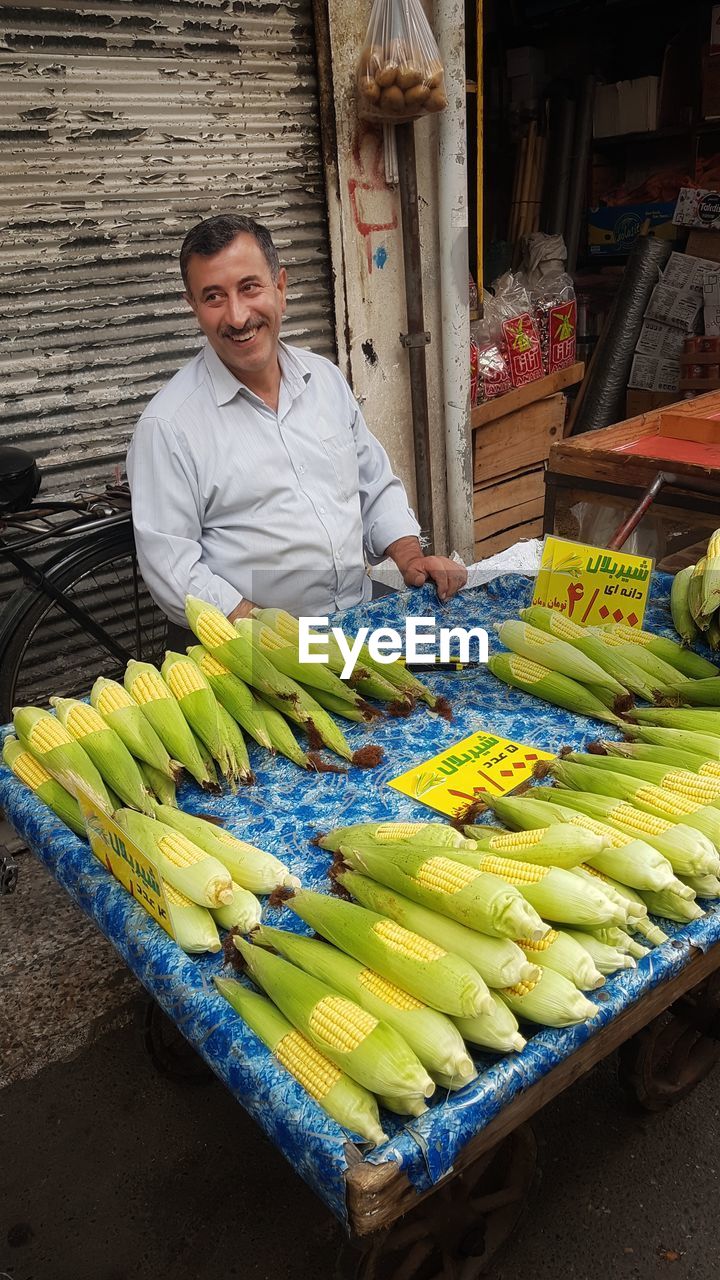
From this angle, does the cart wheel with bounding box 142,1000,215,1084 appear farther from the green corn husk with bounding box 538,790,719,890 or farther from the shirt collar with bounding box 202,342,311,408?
the shirt collar with bounding box 202,342,311,408

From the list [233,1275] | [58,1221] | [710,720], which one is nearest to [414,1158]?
[710,720]

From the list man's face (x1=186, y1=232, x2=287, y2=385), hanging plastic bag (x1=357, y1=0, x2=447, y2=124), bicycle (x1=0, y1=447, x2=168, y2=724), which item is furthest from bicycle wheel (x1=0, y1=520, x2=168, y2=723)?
hanging plastic bag (x1=357, y1=0, x2=447, y2=124)

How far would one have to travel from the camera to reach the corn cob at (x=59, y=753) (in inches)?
69.9

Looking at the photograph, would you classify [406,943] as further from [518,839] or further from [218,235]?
[218,235]

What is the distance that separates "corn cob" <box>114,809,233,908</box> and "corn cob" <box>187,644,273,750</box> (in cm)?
43

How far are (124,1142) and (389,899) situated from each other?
1.55 meters

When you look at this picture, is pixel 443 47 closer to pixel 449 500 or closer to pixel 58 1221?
pixel 449 500

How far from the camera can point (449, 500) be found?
525cm

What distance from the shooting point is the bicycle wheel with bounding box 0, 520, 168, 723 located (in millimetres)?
3340

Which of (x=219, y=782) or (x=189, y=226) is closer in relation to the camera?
(x=219, y=782)

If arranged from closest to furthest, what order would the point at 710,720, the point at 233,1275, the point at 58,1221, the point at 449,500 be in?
the point at 710,720, the point at 233,1275, the point at 58,1221, the point at 449,500

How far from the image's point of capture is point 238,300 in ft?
8.84

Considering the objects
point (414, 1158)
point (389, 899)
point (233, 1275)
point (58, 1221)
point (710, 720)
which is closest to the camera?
point (414, 1158)

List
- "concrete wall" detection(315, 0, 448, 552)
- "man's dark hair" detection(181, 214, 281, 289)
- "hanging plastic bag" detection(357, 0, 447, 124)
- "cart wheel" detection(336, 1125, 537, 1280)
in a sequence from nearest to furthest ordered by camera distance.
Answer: "cart wheel" detection(336, 1125, 537, 1280) → "man's dark hair" detection(181, 214, 281, 289) → "hanging plastic bag" detection(357, 0, 447, 124) → "concrete wall" detection(315, 0, 448, 552)
